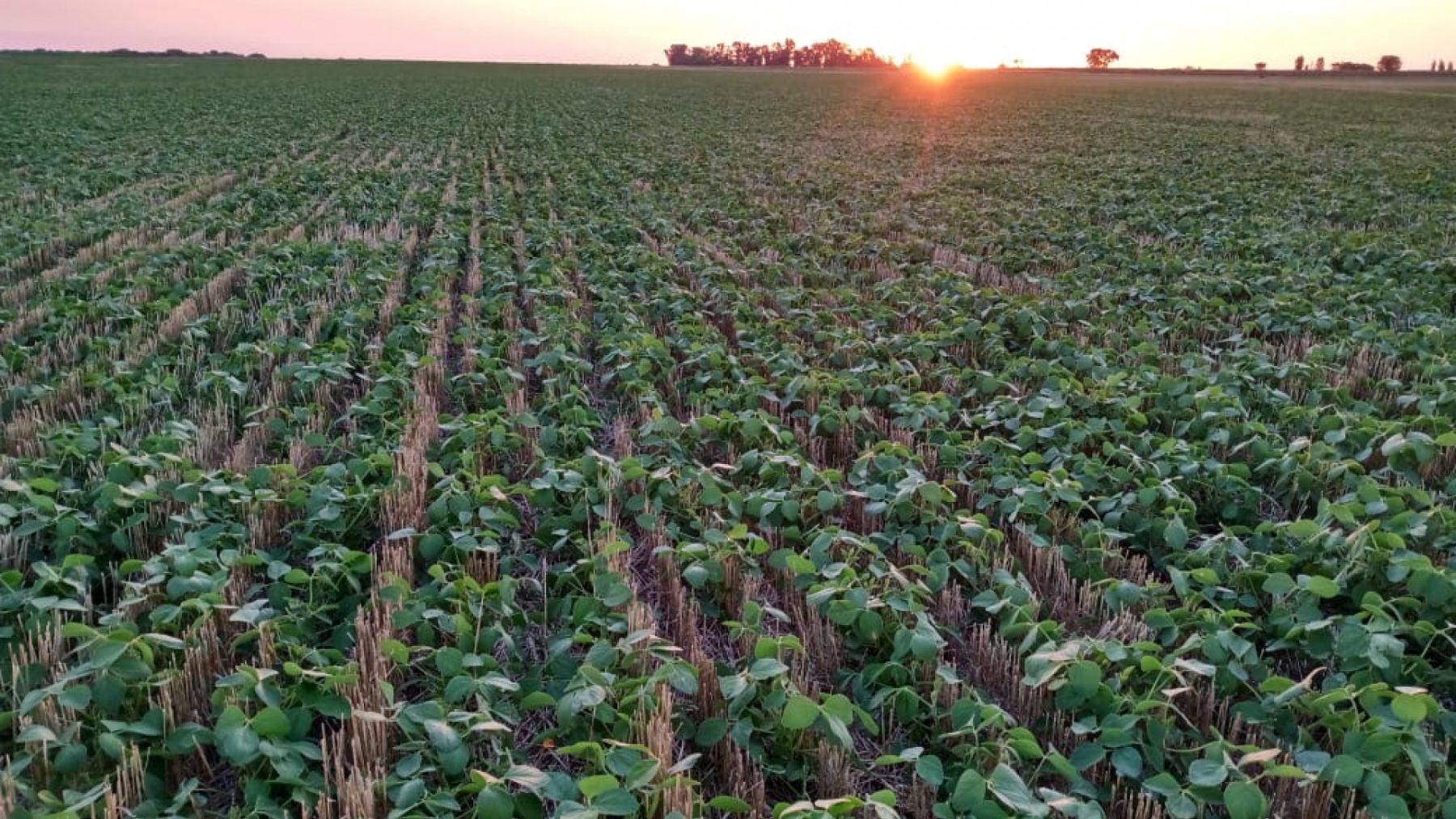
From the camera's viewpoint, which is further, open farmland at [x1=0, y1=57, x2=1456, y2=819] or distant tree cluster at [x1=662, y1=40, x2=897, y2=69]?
distant tree cluster at [x1=662, y1=40, x2=897, y2=69]

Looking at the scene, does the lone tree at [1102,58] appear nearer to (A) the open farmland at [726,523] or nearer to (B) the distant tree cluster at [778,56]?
(B) the distant tree cluster at [778,56]

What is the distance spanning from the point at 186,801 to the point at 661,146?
855 inches

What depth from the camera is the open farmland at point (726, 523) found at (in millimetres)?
2701

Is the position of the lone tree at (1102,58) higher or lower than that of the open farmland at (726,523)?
higher

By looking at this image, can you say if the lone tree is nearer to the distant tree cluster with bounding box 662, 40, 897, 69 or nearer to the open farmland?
the distant tree cluster with bounding box 662, 40, 897, 69

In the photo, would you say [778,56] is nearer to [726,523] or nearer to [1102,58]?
[1102,58]

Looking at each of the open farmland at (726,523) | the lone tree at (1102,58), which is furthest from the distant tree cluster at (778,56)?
the open farmland at (726,523)

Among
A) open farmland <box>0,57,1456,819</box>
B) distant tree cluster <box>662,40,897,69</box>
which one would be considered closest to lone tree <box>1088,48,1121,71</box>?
distant tree cluster <box>662,40,897,69</box>

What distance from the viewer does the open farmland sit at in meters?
2.70

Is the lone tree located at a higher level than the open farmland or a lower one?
higher

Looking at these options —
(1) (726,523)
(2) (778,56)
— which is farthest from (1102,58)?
(1) (726,523)

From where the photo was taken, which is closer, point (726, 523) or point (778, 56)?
point (726, 523)

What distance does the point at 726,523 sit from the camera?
165 inches

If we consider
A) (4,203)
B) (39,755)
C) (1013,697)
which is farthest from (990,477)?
(4,203)
